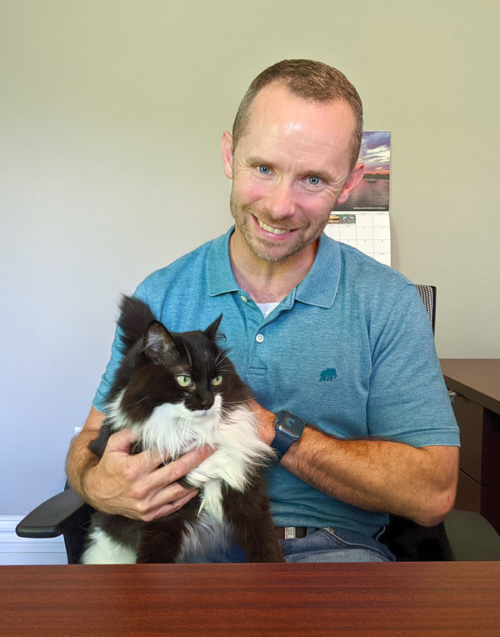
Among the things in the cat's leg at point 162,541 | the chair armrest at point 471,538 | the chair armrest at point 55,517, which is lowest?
the chair armrest at point 471,538

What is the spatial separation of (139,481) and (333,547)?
520 mm

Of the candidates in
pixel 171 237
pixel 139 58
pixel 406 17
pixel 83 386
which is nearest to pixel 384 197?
pixel 406 17

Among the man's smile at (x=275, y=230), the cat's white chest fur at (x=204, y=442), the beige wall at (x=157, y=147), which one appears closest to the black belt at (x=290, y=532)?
the cat's white chest fur at (x=204, y=442)

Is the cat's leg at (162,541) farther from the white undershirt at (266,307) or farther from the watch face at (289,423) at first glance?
the white undershirt at (266,307)

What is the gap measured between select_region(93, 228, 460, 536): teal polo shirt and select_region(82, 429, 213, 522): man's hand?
0.30m

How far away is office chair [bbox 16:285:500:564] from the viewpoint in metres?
1.21

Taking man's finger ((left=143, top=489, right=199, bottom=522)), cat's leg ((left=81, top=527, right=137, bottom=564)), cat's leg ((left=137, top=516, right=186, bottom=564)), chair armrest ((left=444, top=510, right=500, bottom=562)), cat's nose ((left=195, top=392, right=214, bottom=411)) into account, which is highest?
cat's nose ((left=195, top=392, right=214, bottom=411))

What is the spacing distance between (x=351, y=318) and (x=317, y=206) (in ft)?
0.98

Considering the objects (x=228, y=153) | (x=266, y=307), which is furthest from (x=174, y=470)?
(x=228, y=153)

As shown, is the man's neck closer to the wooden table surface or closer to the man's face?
the man's face

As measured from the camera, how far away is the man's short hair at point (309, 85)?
130 centimetres

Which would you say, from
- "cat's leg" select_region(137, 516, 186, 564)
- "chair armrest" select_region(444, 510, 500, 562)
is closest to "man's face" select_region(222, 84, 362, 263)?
"cat's leg" select_region(137, 516, 186, 564)

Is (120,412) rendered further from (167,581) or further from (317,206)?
(317,206)

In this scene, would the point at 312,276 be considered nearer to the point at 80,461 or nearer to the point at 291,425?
the point at 291,425
